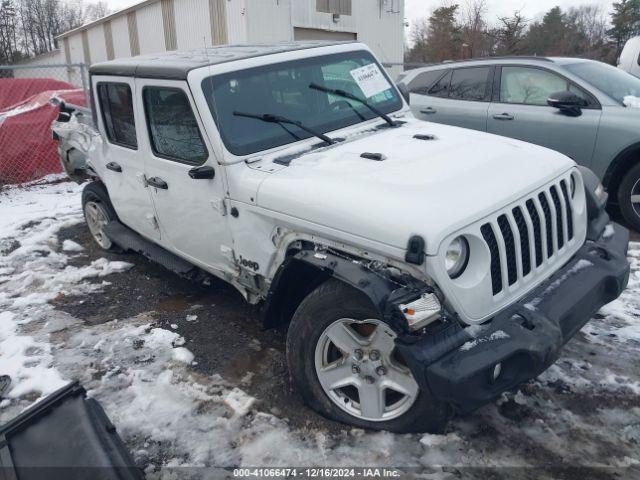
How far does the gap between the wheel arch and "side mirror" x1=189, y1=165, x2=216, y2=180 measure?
444 cm

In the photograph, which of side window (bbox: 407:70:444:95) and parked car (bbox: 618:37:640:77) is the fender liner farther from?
parked car (bbox: 618:37:640:77)

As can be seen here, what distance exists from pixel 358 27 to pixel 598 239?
881 inches

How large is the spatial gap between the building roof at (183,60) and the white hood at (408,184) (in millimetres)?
950

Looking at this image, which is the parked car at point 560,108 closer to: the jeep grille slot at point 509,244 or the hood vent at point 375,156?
the hood vent at point 375,156

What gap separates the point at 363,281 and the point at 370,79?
2.22 m

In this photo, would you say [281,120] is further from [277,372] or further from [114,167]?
[114,167]

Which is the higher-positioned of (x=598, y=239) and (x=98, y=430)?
(x=598, y=239)

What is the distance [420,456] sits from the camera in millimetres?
2773

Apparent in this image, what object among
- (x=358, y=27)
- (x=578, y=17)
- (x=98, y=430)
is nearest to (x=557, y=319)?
(x=98, y=430)

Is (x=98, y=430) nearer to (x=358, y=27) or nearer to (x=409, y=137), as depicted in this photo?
(x=409, y=137)

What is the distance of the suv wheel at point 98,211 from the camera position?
5.55m

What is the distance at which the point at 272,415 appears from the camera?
316 centimetres

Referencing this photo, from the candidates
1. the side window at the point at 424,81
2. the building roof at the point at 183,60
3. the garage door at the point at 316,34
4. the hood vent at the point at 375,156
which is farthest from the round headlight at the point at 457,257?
the garage door at the point at 316,34

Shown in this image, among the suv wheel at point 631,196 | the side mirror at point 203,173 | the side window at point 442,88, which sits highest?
the side window at point 442,88
